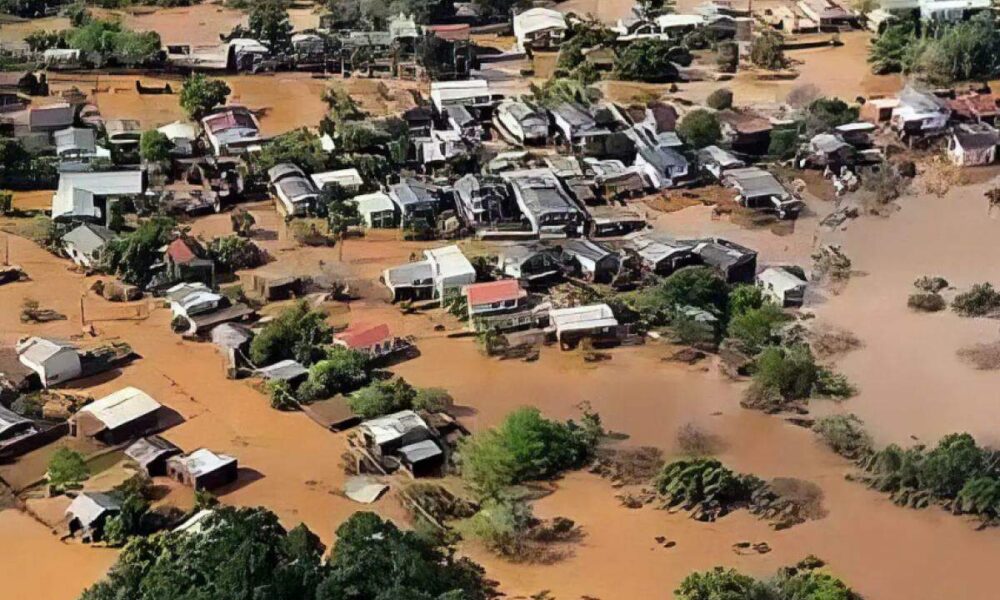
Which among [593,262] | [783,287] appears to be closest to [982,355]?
[783,287]

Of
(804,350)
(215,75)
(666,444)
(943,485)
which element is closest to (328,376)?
(666,444)

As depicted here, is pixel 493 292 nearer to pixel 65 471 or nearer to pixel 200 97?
pixel 65 471

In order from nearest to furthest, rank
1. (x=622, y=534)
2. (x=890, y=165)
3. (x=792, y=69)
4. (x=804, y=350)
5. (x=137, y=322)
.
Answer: (x=622, y=534), (x=804, y=350), (x=137, y=322), (x=890, y=165), (x=792, y=69)

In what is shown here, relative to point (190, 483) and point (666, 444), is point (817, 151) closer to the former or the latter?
point (666, 444)

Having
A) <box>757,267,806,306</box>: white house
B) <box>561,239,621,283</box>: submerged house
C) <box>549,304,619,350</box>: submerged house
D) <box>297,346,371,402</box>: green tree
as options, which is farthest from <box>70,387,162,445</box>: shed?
<box>757,267,806,306</box>: white house

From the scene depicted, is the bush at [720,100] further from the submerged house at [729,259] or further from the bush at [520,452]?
the bush at [520,452]

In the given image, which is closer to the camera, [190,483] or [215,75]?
[190,483]

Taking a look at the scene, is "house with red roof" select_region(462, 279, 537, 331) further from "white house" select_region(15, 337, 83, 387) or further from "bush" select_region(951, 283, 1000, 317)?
"bush" select_region(951, 283, 1000, 317)
